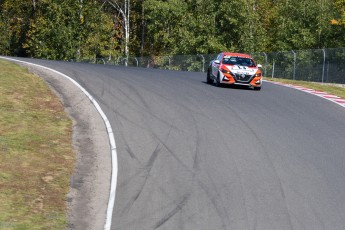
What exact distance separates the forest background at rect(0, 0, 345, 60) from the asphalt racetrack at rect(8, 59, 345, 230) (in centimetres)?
3158

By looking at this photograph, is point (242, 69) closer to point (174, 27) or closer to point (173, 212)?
point (173, 212)

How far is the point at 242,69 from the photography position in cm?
2812

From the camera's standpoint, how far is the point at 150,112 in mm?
20484

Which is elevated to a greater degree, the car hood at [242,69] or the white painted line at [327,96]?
the car hood at [242,69]

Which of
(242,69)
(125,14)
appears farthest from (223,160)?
(125,14)

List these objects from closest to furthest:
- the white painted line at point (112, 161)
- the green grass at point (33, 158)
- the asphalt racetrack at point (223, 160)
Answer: the green grass at point (33, 158) < the white painted line at point (112, 161) < the asphalt racetrack at point (223, 160)

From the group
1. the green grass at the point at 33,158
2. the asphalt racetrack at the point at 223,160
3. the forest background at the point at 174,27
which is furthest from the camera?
the forest background at the point at 174,27

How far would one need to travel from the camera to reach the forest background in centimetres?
5603

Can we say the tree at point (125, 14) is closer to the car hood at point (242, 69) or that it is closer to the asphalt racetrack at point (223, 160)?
the car hood at point (242, 69)

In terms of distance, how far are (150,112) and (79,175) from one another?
6562mm

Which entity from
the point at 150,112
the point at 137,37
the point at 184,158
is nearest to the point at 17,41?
the point at 137,37

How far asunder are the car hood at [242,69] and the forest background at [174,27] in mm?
27185

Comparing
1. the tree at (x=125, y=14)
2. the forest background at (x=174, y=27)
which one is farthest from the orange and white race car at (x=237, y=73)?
the tree at (x=125, y=14)

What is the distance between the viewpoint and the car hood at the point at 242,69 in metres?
28.0
